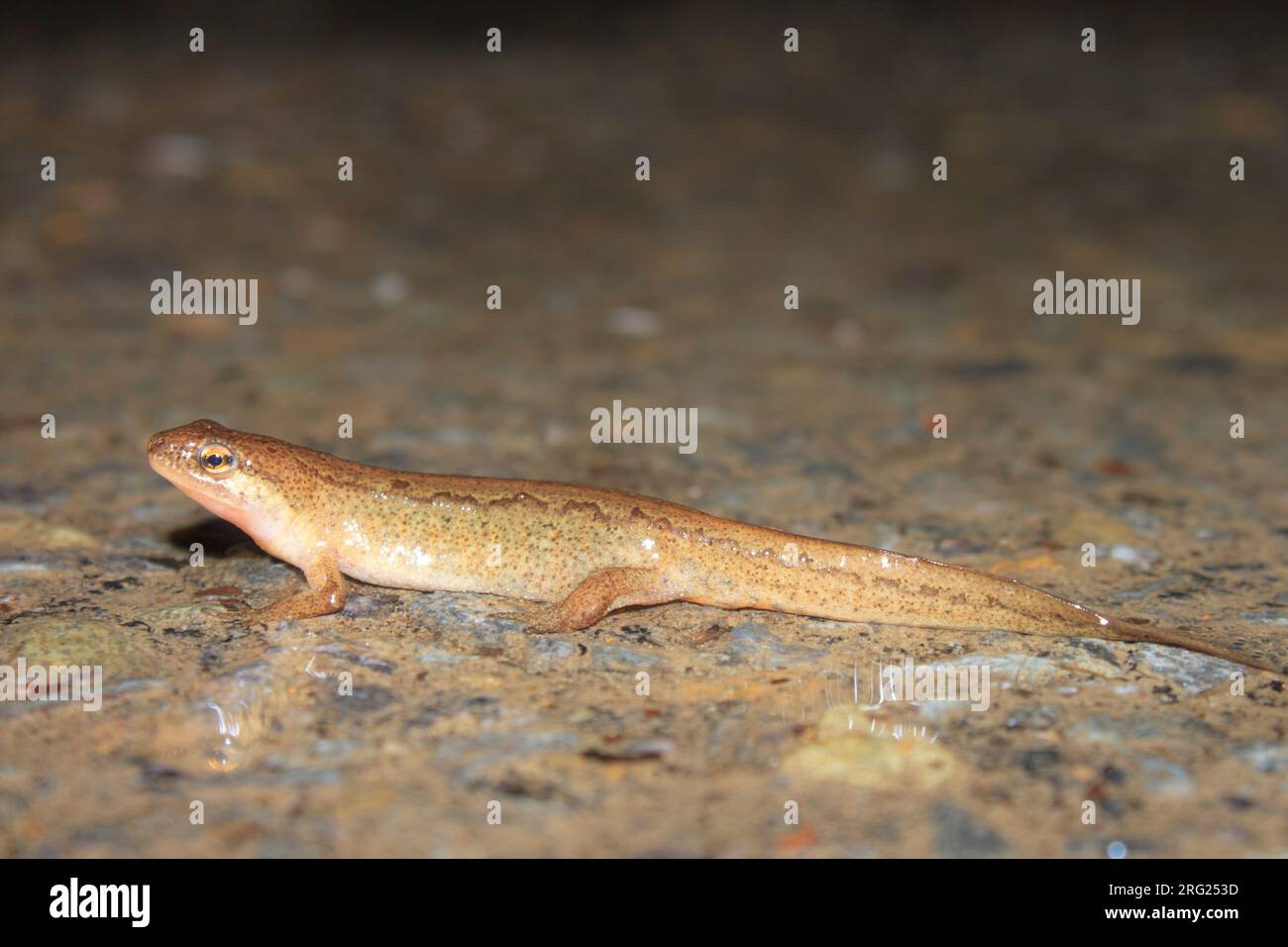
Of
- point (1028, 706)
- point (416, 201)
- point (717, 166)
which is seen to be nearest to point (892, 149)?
point (717, 166)

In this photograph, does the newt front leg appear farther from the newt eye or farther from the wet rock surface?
the newt eye

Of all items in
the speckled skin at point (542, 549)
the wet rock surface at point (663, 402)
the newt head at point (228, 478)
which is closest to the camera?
the wet rock surface at point (663, 402)

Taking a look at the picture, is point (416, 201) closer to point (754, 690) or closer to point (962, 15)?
point (754, 690)

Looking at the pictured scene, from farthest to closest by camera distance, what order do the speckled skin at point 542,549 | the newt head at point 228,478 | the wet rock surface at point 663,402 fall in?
the newt head at point 228,478, the speckled skin at point 542,549, the wet rock surface at point 663,402

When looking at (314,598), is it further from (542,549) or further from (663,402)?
(663,402)

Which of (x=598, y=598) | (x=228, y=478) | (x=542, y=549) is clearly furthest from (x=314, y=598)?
(x=598, y=598)

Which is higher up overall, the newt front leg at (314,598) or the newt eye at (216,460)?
the newt eye at (216,460)

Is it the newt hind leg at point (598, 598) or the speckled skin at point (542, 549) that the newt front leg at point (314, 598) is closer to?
the speckled skin at point (542, 549)

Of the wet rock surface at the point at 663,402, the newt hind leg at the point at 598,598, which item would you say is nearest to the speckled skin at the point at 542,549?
the newt hind leg at the point at 598,598
